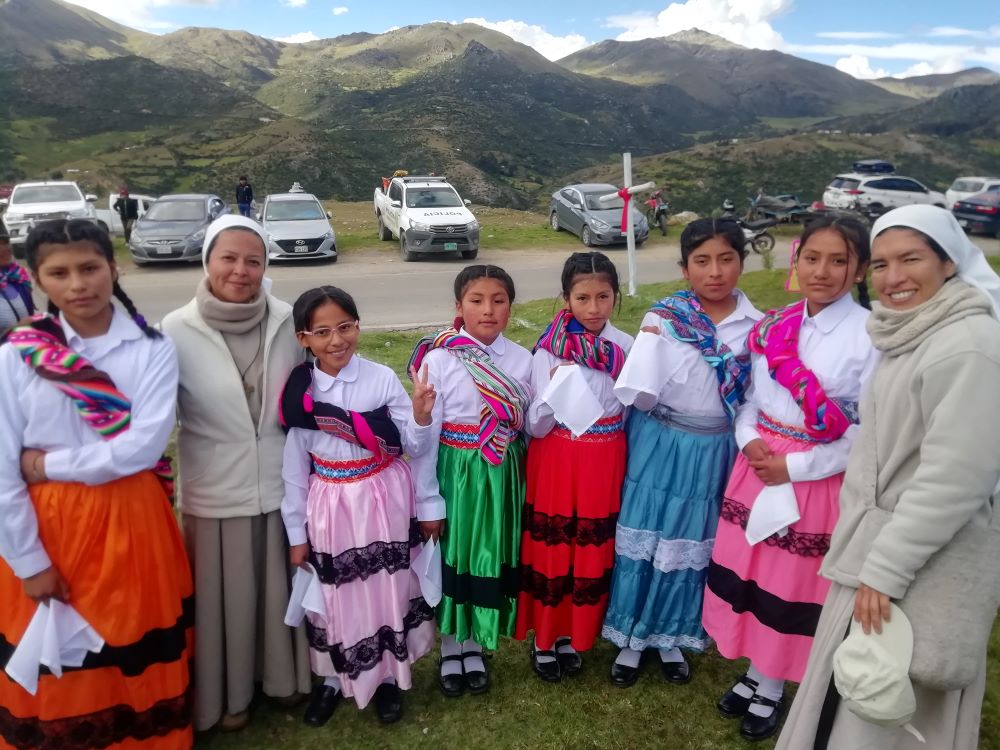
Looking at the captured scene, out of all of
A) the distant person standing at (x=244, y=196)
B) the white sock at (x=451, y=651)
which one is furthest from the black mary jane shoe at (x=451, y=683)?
the distant person standing at (x=244, y=196)

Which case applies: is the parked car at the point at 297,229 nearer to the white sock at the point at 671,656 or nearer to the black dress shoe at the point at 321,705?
the black dress shoe at the point at 321,705

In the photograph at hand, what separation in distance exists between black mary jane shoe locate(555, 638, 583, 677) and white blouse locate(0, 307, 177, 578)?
74.7 inches

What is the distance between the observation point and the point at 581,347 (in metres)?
2.62

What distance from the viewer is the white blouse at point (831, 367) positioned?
7.48 feet

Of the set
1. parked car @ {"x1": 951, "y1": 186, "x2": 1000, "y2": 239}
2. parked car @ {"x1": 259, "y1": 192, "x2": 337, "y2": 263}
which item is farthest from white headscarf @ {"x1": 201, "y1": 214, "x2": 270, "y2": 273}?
parked car @ {"x1": 951, "y1": 186, "x2": 1000, "y2": 239}

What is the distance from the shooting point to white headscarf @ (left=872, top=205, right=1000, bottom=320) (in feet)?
5.98

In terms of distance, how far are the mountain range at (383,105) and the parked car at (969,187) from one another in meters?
20.1

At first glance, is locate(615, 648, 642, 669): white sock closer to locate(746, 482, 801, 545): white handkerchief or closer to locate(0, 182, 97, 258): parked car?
locate(746, 482, 801, 545): white handkerchief

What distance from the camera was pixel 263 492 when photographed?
243 cm

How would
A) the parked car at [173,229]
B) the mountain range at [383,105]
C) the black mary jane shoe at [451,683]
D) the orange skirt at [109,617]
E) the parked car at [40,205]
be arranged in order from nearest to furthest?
1. the orange skirt at [109,617]
2. the black mary jane shoe at [451,683]
3. the parked car at [173,229]
4. the parked car at [40,205]
5. the mountain range at [383,105]

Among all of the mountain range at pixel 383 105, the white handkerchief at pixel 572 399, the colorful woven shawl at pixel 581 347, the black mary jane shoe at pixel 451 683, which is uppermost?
the mountain range at pixel 383 105

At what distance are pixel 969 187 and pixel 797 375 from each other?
22379 millimetres

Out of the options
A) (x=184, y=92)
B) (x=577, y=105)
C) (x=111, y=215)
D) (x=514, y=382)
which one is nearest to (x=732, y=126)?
(x=577, y=105)

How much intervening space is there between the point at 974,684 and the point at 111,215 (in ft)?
61.4
